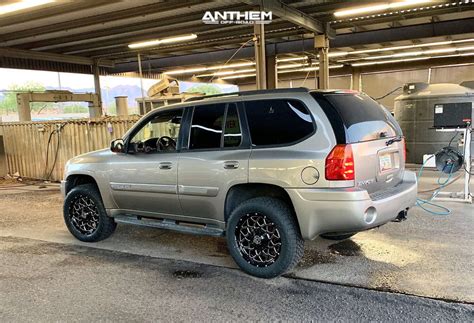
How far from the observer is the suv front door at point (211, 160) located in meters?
4.15

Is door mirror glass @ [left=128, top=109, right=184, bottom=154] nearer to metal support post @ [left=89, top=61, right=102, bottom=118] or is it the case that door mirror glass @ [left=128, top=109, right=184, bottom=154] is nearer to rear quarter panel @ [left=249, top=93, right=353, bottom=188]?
rear quarter panel @ [left=249, top=93, right=353, bottom=188]

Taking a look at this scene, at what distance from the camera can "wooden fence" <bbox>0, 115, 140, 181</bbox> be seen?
10195 millimetres

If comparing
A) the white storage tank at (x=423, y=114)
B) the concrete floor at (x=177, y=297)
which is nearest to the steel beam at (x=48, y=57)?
the concrete floor at (x=177, y=297)

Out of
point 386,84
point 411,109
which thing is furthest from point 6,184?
point 386,84

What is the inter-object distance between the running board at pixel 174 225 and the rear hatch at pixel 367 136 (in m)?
1.64

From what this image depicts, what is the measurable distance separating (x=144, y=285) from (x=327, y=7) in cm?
965

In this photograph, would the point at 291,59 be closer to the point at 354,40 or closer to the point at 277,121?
the point at 354,40

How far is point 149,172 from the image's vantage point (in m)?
4.81

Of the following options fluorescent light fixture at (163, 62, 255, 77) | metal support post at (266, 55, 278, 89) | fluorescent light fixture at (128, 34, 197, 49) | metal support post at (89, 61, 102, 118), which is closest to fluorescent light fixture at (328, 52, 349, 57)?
metal support post at (266, 55, 278, 89)

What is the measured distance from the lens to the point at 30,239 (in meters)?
5.79

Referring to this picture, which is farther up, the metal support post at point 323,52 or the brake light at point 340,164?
the metal support post at point 323,52

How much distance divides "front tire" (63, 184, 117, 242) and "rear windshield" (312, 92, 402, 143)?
10.5ft

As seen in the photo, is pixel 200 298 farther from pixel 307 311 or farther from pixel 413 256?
pixel 413 256
